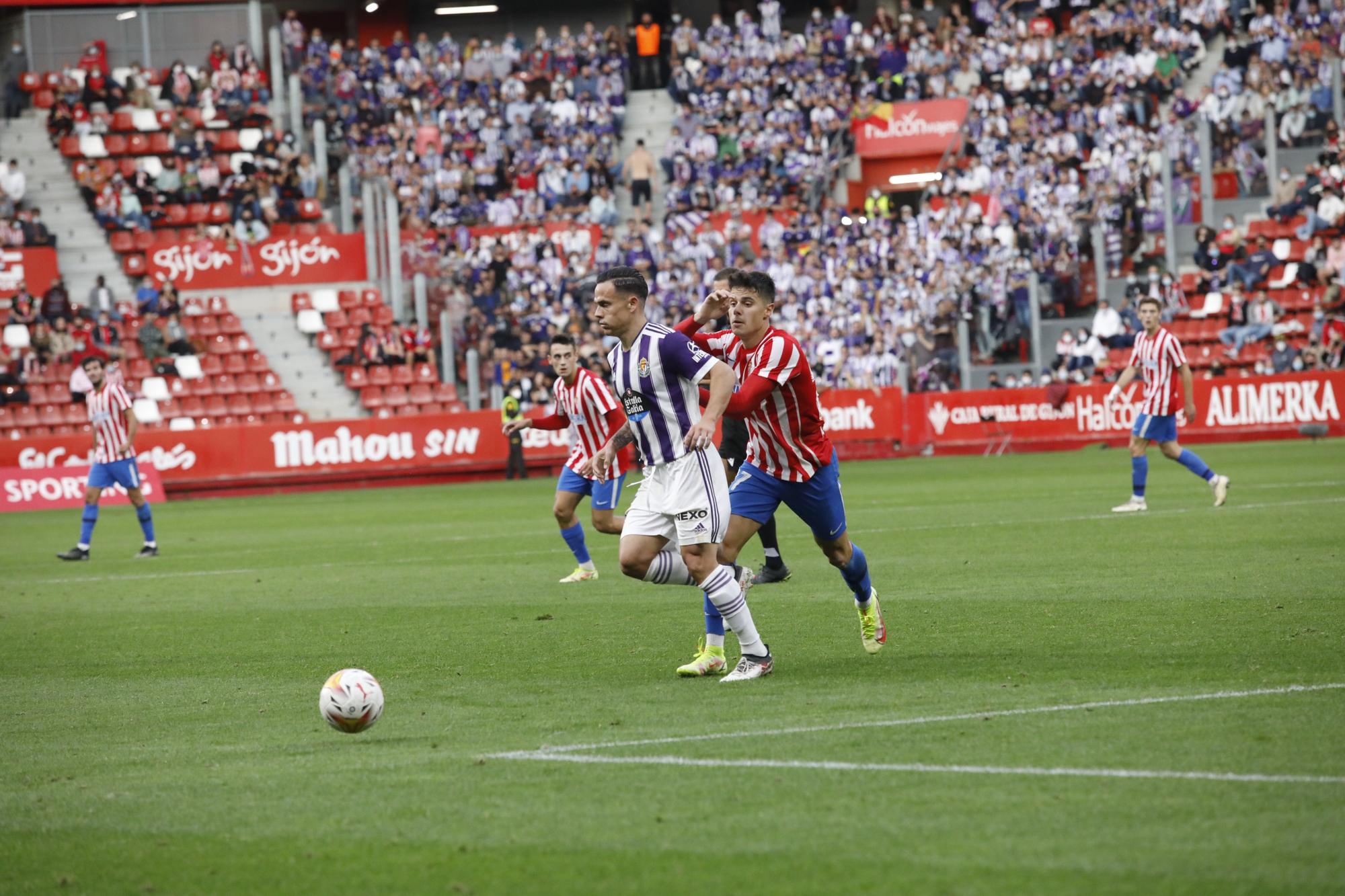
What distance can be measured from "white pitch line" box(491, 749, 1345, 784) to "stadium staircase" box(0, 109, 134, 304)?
3366 cm

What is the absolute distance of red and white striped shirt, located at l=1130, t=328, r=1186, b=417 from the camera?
1911cm

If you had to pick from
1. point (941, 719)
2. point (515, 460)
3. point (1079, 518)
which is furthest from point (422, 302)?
point (941, 719)

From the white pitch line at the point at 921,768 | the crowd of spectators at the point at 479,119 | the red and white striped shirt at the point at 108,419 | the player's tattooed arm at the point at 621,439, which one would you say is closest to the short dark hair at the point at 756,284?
the player's tattooed arm at the point at 621,439

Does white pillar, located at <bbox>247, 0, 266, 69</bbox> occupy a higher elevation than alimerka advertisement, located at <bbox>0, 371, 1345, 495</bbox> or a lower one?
higher

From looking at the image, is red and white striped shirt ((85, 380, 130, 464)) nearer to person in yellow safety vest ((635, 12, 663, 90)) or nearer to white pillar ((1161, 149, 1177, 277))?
white pillar ((1161, 149, 1177, 277))

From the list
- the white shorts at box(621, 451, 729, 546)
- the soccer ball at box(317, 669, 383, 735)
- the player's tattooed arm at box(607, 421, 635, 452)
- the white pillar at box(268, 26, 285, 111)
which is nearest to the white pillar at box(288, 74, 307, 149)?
the white pillar at box(268, 26, 285, 111)

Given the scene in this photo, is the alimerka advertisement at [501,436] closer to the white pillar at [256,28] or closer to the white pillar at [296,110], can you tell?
the white pillar at [296,110]

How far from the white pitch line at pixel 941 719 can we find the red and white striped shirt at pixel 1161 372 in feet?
38.9

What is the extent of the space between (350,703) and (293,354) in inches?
1227

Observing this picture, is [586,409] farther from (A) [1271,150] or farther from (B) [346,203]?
Answer: (A) [1271,150]

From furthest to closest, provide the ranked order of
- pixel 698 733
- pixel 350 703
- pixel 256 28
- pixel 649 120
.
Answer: pixel 649 120 < pixel 256 28 < pixel 350 703 < pixel 698 733

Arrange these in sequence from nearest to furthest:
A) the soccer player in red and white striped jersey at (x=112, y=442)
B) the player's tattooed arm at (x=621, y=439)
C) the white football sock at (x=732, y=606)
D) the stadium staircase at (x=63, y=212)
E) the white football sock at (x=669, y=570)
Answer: the white football sock at (x=732, y=606), the white football sock at (x=669, y=570), the player's tattooed arm at (x=621, y=439), the soccer player in red and white striped jersey at (x=112, y=442), the stadium staircase at (x=63, y=212)

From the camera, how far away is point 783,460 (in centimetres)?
945

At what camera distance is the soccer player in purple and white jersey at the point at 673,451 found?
8750 millimetres
